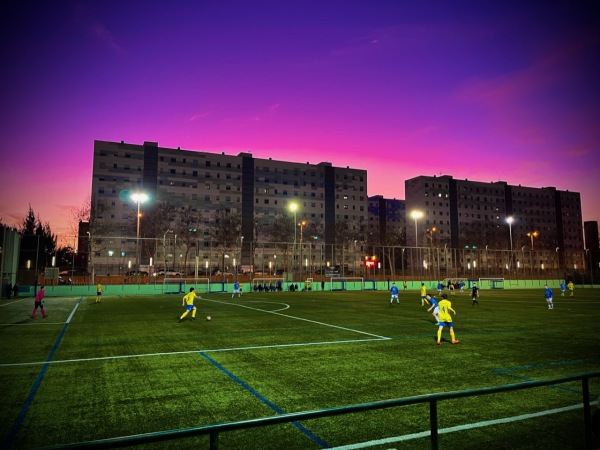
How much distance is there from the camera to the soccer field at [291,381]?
703 cm

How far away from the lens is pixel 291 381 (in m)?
10.3

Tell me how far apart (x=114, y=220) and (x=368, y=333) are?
104m

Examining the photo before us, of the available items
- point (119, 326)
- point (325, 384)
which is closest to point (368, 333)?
point (325, 384)

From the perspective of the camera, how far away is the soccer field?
7027 millimetres

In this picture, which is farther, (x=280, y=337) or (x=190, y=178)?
(x=190, y=178)

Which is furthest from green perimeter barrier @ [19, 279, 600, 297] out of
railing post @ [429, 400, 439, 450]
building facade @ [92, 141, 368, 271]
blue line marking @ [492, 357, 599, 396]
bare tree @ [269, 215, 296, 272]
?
railing post @ [429, 400, 439, 450]

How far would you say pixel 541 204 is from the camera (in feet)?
563

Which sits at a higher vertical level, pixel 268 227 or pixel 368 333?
pixel 268 227

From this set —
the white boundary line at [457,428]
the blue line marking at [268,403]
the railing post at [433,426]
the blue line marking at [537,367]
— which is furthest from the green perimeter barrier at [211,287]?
the railing post at [433,426]

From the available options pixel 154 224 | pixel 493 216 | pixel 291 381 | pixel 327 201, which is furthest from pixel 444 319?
pixel 493 216

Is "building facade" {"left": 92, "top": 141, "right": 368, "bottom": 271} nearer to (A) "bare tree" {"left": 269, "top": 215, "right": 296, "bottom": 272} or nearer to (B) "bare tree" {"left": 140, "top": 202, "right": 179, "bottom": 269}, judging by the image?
(B) "bare tree" {"left": 140, "top": 202, "right": 179, "bottom": 269}

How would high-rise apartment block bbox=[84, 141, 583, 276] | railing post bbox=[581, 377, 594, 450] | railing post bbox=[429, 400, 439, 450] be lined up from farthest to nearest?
high-rise apartment block bbox=[84, 141, 583, 276], railing post bbox=[581, 377, 594, 450], railing post bbox=[429, 400, 439, 450]

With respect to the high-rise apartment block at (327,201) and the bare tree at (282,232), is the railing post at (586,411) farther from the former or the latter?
the bare tree at (282,232)

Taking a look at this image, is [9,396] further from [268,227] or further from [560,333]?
[268,227]
